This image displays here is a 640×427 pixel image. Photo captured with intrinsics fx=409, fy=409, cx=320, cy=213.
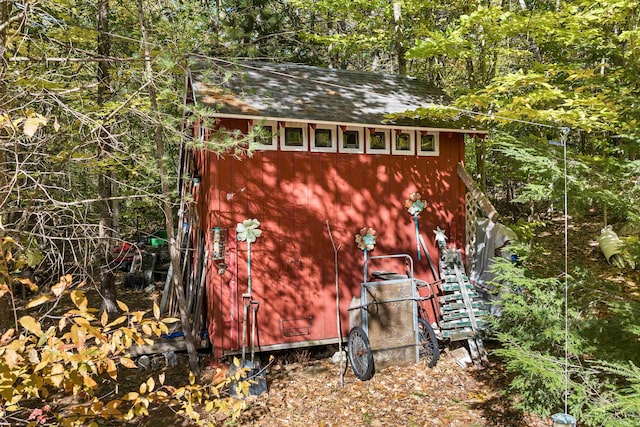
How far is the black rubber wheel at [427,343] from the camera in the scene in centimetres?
569

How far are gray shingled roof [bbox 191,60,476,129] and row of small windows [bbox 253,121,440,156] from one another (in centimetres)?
Result: 25

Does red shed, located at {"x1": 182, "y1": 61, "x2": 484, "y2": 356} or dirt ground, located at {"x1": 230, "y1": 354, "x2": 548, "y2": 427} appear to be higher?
red shed, located at {"x1": 182, "y1": 61, "x2": 484, "y2": 356}

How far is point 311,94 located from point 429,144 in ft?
7.18

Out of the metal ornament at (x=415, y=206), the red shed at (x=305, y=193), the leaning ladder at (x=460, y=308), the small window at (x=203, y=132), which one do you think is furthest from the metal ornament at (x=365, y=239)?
the small window at (x=203, y=132)

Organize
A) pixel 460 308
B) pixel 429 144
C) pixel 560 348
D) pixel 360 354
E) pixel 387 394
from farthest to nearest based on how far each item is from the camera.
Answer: pixel 429 144 → pixel 460 308 → pixel 360 354 → pixel 387 394 → pixel 560 348

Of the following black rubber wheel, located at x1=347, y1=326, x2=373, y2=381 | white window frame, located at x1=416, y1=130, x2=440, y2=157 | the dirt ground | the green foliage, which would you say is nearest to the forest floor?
the dirt ground

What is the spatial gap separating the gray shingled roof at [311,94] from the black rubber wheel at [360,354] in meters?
3.09

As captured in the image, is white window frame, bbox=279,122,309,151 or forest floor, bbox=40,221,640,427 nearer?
forest floor, bbox=40,221,640,427

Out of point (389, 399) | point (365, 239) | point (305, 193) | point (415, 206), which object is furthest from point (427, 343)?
point (305, 193)

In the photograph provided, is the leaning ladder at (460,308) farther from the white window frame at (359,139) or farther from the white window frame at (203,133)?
the white window frame at (203,133)

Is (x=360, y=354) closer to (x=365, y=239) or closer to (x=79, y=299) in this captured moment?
(x=365, y=239)

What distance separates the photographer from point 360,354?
5.57 meters

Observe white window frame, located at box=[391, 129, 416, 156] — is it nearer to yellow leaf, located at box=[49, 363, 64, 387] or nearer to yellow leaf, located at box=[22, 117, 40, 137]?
yellow leaf, located at box=[22, 117, 40, 137]

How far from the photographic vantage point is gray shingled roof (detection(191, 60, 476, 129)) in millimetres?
5785
